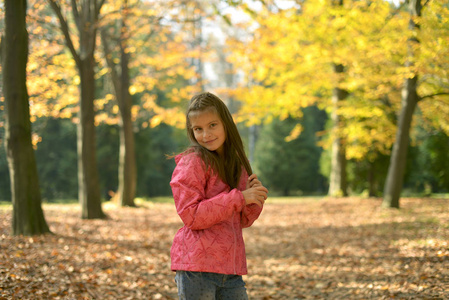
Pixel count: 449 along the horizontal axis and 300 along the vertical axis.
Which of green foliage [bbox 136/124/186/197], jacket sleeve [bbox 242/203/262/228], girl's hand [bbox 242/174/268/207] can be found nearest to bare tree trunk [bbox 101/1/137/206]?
green foliage [bbox 136/124/186/197]

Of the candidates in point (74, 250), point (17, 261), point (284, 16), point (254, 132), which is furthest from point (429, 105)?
point (254, 132)

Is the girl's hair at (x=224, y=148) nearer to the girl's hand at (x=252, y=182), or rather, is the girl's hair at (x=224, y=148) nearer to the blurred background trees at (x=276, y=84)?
the girl's hand at (x=252, y=182)

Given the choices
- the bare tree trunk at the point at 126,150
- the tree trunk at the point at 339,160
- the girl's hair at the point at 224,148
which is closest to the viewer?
the girl's hair at the point at 224,148

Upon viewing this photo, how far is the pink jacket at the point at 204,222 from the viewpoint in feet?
7.59

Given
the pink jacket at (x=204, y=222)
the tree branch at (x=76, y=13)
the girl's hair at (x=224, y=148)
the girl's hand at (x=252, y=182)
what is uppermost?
the tree branch at (x=76, y=13)

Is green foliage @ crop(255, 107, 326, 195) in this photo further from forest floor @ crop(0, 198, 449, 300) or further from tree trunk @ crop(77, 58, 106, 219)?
tree trunk @ crop(77, 58, 106, 219)

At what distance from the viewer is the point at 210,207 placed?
7.53ft

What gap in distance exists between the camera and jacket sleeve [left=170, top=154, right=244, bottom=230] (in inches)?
90.5

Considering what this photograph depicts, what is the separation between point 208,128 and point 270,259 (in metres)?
5.18

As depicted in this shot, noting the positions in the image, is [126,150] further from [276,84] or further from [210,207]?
[210,207]

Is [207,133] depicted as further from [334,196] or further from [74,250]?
[334,196]

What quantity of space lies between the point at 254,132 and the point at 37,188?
Answer: 81.3 ft

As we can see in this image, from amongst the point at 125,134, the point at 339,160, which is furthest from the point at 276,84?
the point at 125,134

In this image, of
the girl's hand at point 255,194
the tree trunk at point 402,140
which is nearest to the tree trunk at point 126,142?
the tree trunk at point 402,140
